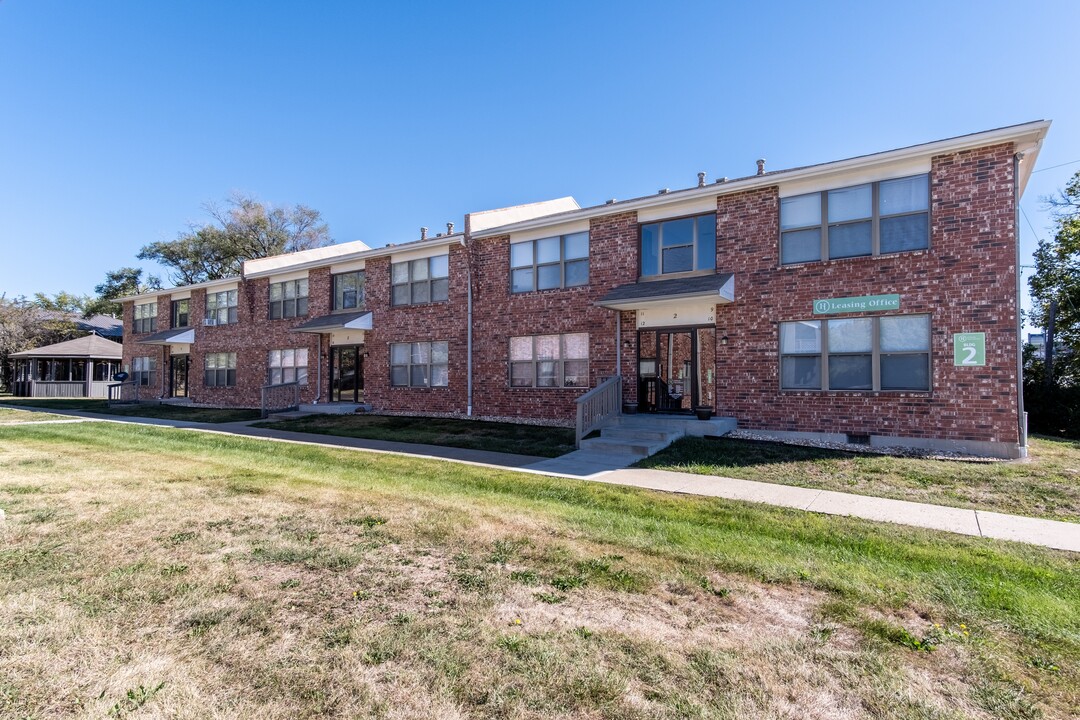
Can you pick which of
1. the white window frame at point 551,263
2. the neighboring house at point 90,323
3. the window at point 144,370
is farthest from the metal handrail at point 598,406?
the neighboring house at point 90,323

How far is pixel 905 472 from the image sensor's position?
28.9ft

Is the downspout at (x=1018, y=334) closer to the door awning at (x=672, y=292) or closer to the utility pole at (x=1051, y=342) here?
the door awning at (x=672, y=292)

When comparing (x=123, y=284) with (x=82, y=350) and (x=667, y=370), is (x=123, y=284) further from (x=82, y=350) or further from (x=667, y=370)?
(x=667, y=370)

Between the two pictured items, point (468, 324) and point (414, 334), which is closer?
point (468, 324)

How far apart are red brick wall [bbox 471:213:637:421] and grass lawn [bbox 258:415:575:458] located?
91cm

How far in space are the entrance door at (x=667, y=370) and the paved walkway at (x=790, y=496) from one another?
367cm

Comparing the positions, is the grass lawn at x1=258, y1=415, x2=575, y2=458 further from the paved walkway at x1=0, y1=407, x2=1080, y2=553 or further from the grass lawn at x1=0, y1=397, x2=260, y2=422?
the grass lawn at x1=0, y1=397, x2=260, y2=422

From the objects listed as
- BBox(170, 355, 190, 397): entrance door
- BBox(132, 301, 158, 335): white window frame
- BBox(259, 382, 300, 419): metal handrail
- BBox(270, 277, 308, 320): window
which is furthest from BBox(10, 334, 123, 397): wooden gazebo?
BBox(259, 382, 300, 419): metal handrail

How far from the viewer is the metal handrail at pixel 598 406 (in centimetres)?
1165

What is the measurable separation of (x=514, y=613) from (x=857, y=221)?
11.3 metres

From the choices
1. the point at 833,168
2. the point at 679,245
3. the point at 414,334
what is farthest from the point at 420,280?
the point at 833,168

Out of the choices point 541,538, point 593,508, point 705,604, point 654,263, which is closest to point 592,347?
point 654,263

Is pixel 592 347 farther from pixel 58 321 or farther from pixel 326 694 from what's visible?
pixel 58 321

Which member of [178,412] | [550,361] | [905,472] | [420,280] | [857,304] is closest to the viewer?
[905,472]
